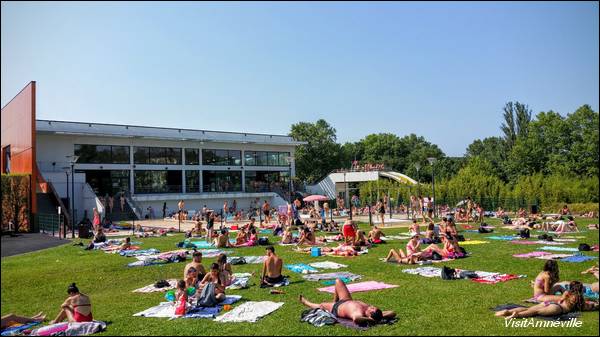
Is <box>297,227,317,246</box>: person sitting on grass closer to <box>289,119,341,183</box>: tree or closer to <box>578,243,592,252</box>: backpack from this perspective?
<box>578,243,592,252</box>: backpack

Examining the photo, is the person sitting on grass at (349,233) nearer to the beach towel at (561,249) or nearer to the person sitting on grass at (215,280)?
the beach towel at (561,249)

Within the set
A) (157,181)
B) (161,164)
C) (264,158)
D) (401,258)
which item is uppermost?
(264,158)

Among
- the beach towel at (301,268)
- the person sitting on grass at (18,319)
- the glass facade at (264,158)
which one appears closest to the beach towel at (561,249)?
the beach towel at (301,268)

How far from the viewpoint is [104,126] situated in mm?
43281

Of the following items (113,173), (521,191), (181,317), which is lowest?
(181,317)

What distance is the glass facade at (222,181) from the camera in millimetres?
50156

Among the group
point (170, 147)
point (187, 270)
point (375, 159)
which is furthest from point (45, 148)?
point (375, 159)

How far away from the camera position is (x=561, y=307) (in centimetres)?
780

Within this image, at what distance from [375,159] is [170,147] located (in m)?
46.0

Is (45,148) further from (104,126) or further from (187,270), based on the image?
(187,270)

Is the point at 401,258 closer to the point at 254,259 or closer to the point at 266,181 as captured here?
the point at 254,259

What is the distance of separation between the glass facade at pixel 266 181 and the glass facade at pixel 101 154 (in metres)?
14.1

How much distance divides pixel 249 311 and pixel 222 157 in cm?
4369

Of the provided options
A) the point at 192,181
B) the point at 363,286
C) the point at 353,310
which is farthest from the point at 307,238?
the point at 192,181
